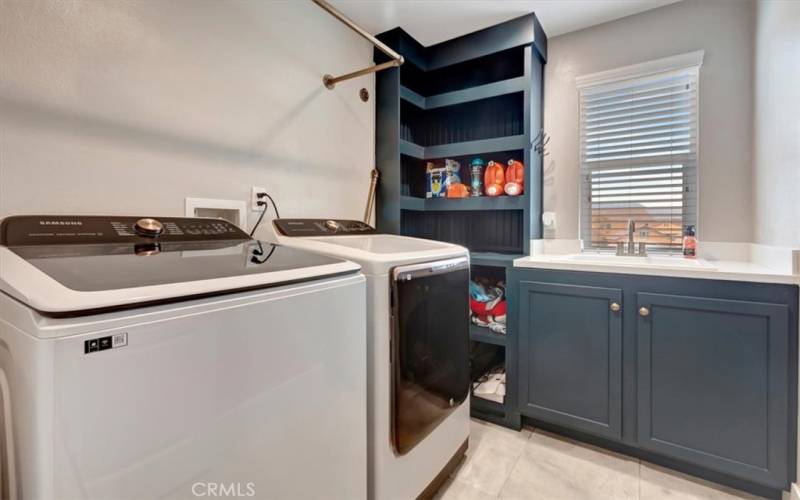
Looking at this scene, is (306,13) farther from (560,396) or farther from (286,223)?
(560,396)

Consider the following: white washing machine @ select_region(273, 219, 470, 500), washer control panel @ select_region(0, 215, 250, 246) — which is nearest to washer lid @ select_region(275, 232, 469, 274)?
white washing machine @ select_region(273, 219, 470, 500)

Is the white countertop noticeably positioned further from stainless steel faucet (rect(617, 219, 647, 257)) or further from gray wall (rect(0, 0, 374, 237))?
gray wall (rect(0, 0, 374, 237))

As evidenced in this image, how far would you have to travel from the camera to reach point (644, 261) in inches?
81.7

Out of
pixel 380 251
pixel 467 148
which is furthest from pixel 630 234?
pixel 380 251

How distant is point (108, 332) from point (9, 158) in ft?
2.89

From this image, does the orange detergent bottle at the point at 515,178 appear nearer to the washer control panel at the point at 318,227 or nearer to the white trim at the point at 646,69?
the white trim at the point at 646,69

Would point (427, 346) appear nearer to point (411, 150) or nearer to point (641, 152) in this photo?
point (411, 150)

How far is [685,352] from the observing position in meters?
1.68

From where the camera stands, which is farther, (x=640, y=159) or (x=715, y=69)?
(x=640, y=159)

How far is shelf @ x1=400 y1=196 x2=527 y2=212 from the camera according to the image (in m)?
2.33

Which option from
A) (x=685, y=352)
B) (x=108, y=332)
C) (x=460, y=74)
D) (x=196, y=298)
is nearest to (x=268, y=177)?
(x=196, y=298)

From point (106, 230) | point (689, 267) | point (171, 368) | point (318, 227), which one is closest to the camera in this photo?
point (171, 368)

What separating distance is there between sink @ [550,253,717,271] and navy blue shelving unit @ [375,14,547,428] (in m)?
0.35

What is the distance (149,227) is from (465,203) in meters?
1.81
